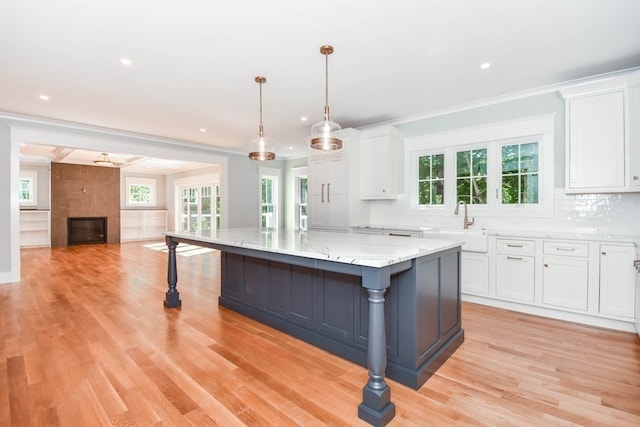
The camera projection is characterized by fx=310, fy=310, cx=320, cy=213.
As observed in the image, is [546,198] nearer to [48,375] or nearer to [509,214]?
[509,214]

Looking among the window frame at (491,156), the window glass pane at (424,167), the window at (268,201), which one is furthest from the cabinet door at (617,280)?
the window at (268,201)

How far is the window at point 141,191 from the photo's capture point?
10711 mm

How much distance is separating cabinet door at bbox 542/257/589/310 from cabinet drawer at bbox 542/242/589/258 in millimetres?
61

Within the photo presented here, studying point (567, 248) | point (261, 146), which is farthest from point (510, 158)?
point (261, 146)

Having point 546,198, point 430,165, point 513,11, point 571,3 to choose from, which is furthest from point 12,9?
point 546,198

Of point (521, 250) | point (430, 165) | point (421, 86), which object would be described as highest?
point (421, 86)

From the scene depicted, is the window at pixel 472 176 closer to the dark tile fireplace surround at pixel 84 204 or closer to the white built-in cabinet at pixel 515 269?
the white built-in cabinet at pixel 515 269

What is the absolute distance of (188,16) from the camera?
2.32 metres

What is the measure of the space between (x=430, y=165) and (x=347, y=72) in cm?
215

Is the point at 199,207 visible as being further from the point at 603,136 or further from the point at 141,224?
the point at 603,136

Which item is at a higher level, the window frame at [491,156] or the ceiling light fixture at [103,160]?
the ceiling light fixture at [103,160]

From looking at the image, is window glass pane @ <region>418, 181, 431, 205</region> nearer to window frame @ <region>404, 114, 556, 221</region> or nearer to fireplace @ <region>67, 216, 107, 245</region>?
window frame @ <region>404, 114, 556, 221</region>

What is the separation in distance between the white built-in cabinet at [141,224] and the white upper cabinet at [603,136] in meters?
11.0

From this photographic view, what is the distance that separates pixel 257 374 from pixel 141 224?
33.5 feet
